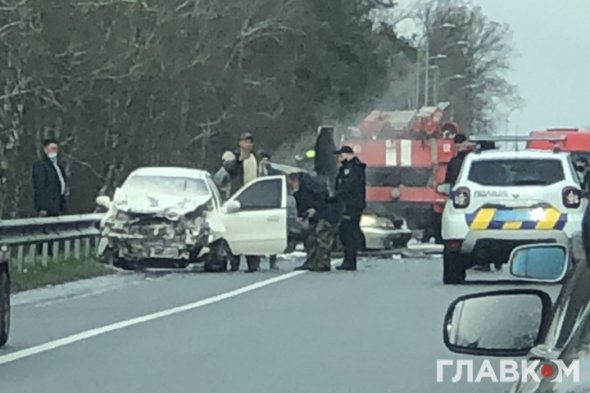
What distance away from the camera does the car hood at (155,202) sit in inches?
1024

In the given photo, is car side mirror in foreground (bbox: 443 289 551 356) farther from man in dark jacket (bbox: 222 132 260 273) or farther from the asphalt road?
man in dark jacket (bbox: 222 132 260 273)

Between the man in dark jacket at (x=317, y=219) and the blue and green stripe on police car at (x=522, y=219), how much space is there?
16.4ft

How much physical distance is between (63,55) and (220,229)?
18.3m

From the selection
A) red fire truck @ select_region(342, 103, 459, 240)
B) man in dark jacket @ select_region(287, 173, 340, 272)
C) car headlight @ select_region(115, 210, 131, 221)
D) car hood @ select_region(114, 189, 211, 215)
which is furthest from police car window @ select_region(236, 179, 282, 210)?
red fire truck @ select_region(342, 103, 459, 240)

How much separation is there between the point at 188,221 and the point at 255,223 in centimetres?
118

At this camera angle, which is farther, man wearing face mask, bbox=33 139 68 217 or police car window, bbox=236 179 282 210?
police car window, bbox=236 179 282 210

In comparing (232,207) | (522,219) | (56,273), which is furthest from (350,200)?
(522,219)

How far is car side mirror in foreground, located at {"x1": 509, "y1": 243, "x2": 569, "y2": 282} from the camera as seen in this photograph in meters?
5.04

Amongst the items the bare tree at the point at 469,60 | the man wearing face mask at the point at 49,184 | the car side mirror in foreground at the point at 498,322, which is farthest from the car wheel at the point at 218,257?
the bare tree at the point at 469,60

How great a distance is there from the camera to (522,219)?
2147cm

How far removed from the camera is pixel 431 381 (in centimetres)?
1231

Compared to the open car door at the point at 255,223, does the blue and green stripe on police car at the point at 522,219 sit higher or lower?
higher

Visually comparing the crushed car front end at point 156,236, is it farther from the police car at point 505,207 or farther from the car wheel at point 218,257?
the police car at point 505,207

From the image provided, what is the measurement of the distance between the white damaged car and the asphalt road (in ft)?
5.43
